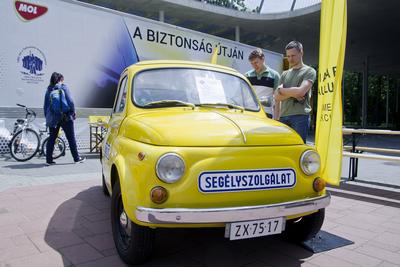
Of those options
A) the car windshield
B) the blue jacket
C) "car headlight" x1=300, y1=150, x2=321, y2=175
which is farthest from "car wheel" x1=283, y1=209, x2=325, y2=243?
the blue jacket

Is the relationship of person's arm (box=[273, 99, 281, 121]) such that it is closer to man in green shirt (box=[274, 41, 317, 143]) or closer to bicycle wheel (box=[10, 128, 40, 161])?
man in green shirt (box=[274, 41, 317, 143])

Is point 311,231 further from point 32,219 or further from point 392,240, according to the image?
point 32,219

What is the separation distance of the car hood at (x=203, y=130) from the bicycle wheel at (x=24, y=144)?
555 centimetres

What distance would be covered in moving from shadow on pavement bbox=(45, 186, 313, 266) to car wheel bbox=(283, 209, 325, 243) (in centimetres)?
9

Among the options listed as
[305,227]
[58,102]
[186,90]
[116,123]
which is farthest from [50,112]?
[305,227]

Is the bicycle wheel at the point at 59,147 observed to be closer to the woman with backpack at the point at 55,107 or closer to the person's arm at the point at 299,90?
the woman with backpack at the point at 55,107

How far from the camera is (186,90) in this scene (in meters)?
3.76

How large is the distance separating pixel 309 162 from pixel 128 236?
5.25 ft

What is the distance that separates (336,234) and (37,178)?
4.99 m

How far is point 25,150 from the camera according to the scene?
26.3 feet

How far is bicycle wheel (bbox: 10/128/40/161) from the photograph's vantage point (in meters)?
7.85

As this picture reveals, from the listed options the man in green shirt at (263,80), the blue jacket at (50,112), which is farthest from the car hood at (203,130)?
the blue jacket at (50,112)

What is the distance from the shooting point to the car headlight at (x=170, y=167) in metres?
2.52

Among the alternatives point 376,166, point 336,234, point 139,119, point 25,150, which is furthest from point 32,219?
point 376,166
